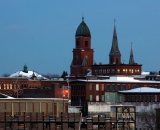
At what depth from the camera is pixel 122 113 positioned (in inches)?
4417

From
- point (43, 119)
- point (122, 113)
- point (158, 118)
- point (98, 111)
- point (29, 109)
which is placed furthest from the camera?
point (98, 111)

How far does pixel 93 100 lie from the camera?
181 meters

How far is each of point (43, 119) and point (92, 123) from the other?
5.40m

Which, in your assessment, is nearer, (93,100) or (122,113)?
(122,113)

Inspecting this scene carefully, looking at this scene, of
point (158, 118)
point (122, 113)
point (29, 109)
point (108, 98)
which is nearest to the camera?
point (122, 113)

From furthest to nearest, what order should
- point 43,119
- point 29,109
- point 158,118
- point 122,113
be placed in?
point 158,118 < point 29,109 < point 122,113 < point 43,119

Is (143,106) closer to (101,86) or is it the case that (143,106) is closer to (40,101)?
(101,86)

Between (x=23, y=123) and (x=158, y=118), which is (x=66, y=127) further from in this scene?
(x=158, y=118)

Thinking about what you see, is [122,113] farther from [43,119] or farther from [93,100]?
[93,100]

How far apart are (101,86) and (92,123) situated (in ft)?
256

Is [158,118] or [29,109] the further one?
[158,118]

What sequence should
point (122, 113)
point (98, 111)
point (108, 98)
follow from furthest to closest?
1. point (108, 98)
2. point (98, 111)
3. point (122, 113)

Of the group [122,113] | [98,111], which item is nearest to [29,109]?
[122,113]

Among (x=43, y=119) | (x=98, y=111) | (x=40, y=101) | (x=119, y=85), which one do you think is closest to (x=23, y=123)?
(x=43, y=119)
